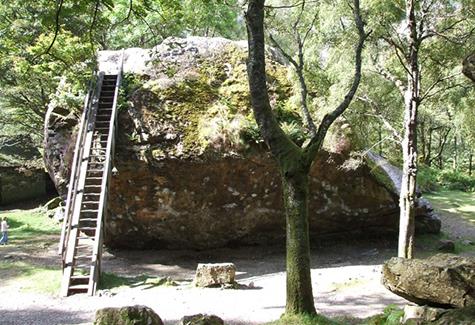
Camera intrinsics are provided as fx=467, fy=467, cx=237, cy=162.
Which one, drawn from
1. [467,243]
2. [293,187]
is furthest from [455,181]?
[293,187]

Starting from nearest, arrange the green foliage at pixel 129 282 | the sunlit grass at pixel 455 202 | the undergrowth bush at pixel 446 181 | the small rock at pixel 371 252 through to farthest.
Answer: the green foliage at pixel 129 282 → the small rock at pixel 371 252 → the sunlit grass at pixel 455 202 → the undergrowth bush at pixel 446 181

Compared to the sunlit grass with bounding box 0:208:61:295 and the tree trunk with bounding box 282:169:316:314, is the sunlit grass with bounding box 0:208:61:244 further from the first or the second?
the tree trunk with bounding box 282:169:316:314

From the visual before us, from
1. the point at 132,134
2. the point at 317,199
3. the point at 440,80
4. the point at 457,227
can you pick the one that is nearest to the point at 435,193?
the point at 457,227

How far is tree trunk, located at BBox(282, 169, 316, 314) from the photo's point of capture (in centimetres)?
675

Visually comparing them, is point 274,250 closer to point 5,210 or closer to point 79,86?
point 79,86

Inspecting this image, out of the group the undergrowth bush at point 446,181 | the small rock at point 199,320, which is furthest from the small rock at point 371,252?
the undergrowth bush at point 446,181

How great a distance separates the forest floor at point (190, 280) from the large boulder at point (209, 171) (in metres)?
0.76

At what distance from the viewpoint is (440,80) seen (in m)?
12.1

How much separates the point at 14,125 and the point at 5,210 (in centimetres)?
539

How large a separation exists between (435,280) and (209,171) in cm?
959

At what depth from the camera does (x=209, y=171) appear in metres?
14.9

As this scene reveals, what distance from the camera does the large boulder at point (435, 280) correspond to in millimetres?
5777

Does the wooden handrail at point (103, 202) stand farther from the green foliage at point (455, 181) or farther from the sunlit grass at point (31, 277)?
the green foliage at point (455, 181)

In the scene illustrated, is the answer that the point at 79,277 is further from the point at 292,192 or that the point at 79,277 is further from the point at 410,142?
the point at 410,142
